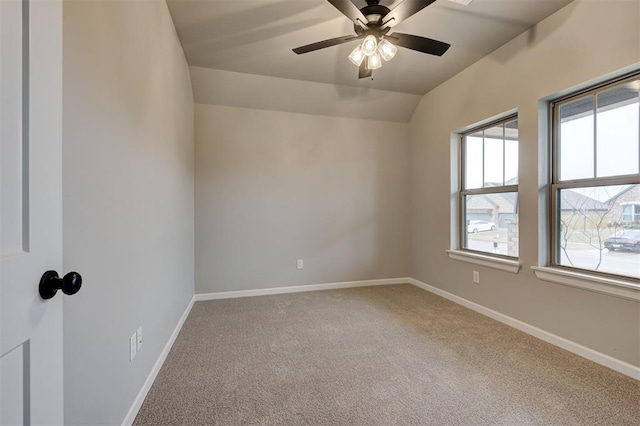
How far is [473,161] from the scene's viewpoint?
331 centimetres

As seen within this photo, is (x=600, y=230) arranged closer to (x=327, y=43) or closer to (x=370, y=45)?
(x=370, y=45)

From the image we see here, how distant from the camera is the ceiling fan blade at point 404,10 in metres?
1.69

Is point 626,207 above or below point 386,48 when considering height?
below

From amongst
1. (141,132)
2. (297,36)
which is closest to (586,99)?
(297,36)

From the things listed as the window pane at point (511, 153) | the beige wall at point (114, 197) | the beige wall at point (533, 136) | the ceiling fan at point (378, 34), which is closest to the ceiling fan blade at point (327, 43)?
the ceiling fan at point (378, 34)

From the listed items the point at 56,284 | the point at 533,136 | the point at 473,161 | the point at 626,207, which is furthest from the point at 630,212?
the point at 56,284

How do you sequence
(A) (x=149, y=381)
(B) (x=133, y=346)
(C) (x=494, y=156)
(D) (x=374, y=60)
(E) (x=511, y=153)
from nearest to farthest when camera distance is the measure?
(B) (x=133, y=346), (A) (x=149, y=381), (D) (x=374, y=60), (E) (x=511, y=153), (C) (x=494, y=156)

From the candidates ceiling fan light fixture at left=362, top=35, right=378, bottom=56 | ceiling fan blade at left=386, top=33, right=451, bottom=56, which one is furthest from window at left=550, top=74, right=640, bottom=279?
ceiling fan light fixture at left=362, top=35, right=378, bottom=56

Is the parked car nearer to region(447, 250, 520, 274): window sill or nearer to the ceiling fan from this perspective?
region(447, 250, 520, 274): window sill

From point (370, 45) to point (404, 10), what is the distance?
30 cm

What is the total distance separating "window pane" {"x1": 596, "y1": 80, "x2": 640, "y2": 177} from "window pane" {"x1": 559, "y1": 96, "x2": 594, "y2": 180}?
0.06m

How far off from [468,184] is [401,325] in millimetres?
1885

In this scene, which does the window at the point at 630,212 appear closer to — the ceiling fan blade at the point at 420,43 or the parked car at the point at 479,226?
the parked car at the point at 479,226

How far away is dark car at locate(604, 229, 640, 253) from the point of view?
1926mm
